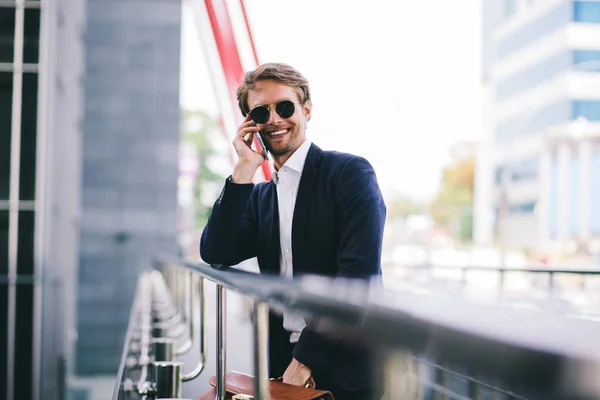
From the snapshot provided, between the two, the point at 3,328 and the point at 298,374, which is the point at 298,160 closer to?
the point at 298,374

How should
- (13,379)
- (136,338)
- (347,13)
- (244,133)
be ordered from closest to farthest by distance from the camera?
(244,133)
(136,338)
(13,379)
(347,13)

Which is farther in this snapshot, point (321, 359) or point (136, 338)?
point (136, 338)

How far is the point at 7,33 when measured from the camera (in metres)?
6.61

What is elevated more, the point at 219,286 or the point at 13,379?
the point at 219,286

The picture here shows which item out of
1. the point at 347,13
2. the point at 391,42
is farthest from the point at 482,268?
the point at 391,42

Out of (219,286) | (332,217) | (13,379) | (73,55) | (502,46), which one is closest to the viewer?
(219,286)

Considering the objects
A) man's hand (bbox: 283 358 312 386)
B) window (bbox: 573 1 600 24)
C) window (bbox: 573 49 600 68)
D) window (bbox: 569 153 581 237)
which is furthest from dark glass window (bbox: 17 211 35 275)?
window (bbox: 573 49 600 68)

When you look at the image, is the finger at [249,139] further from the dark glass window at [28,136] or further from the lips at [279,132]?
the dark glass window at [28,136]

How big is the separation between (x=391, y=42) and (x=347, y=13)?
1228 centimetres

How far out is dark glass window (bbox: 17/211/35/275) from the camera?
262 inches

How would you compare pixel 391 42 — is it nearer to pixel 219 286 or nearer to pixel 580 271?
pixel 580 271

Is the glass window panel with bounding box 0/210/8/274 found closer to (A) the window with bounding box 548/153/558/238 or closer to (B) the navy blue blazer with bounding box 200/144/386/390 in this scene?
(B) the navy blue blazer with bounding box 200/144/386/390

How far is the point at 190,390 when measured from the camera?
105 inches

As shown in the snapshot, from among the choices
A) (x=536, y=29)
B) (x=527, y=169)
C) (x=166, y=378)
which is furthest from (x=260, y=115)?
(x=527, y=169)
